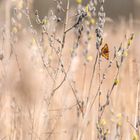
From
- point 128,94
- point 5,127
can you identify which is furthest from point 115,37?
point 5,127

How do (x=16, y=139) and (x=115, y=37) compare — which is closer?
(x=16, y=139)

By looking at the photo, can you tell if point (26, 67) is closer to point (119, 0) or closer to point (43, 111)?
point (43, 111)

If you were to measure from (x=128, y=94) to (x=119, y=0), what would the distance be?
14180 millimetres

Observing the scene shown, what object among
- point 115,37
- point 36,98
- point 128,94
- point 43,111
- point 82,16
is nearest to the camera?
point 82,16

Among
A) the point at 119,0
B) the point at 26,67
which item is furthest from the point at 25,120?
the point at 119,0

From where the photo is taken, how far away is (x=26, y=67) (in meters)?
2.18

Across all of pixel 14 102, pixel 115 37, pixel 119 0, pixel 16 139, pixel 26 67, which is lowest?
pixel 16 139

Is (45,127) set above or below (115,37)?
below

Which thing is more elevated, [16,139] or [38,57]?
[38,57]

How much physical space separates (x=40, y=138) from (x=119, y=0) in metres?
15.6

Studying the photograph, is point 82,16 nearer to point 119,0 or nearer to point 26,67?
point 26,67

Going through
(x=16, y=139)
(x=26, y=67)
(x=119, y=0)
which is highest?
(x=119, y=0)

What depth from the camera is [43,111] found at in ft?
6.46

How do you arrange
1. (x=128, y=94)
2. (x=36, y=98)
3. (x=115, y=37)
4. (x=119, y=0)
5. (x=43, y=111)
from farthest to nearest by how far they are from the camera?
(x=119, y=0)
(x=115, y=37)
(x=128, y=94)
(x=36, y=98)
(x=43, y=111)
